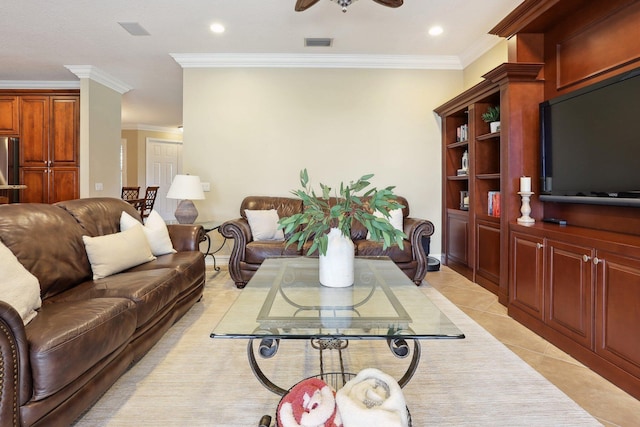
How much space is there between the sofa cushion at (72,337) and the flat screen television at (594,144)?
289cm

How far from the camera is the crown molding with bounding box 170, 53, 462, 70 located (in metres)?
4.51

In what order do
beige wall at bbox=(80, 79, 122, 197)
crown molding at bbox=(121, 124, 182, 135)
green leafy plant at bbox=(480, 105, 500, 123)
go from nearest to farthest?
green leafy plant at bbox=(480, 105, 500, 123) → beige wall at bbox=(80, 79, 122, 197) → crown molding at bbox=(121, 124, 182, 135)

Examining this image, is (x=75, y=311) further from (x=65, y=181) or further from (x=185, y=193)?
(x=65, y=181)

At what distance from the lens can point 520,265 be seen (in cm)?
268

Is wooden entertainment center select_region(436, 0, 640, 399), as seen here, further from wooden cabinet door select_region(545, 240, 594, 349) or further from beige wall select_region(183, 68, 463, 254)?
beige wall select_region(183, 68, 463, 254)

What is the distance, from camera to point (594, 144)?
92.2 inches

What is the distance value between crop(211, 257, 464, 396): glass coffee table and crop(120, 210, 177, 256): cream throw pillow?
1.10 m

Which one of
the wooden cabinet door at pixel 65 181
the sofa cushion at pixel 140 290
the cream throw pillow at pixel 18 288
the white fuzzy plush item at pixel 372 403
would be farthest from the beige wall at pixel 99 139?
the white fuzzy plush item at pixel 372 403

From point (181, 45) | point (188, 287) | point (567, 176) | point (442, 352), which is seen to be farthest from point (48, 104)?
point (567, 176)

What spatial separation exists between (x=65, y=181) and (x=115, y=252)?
4085 mm

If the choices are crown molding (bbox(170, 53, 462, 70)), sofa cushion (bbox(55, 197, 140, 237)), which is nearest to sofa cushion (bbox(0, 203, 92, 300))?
sofa cushion (bbox(55, 197, 140, 237))

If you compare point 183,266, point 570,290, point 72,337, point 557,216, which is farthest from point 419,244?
point 72,337

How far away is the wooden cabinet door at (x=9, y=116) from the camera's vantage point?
17.8ft

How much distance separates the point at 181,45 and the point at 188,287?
310cm
